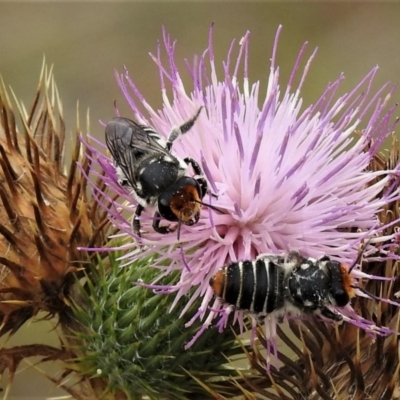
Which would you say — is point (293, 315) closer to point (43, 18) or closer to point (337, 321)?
point (337, 321)

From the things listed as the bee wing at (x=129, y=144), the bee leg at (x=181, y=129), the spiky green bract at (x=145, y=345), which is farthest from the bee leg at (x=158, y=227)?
the spiky green bract at (x=145, y=345)

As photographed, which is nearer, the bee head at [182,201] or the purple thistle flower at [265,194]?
the bee head at [182,201]

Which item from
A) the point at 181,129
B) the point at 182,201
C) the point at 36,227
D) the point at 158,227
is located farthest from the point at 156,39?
the point at 182,201

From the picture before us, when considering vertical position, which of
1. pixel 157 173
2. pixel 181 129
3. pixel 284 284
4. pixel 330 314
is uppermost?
pixel 181 129

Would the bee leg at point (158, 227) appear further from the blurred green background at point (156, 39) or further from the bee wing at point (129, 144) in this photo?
the blurred green background at point (156, 39)

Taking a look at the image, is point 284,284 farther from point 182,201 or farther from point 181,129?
point 181,129

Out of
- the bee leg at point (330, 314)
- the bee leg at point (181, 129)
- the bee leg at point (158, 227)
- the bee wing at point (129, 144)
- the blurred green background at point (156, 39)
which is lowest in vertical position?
the bee leg at point (330, 314)

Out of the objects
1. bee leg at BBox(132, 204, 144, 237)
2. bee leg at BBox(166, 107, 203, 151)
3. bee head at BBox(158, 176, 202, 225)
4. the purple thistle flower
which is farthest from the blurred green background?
bee head at BBox(158, 176, 202, 225)
